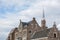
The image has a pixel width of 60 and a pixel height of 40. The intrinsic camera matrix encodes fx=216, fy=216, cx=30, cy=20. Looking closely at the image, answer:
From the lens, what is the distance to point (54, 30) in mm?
79500

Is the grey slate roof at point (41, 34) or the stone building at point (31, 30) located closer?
the grey slate roof at point (41, 34)

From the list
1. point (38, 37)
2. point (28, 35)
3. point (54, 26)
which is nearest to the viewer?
point (54, 26)

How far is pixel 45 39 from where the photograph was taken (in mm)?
79875

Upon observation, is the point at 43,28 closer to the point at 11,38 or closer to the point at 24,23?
the point at 24,23

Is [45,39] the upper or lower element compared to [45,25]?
lower

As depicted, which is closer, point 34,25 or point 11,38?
point 34,25

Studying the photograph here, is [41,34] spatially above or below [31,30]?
below

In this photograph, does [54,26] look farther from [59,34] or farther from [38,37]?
[38,37]

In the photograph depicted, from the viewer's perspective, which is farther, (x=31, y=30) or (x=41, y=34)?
(x=31, y=30)

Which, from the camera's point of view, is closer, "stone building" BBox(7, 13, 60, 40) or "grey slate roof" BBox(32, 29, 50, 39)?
"grey slate roof" BBox(32, 29, 50, 39)

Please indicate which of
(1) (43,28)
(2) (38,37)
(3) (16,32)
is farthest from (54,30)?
(3) (16,32)

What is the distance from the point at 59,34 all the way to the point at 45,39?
5.54 meters

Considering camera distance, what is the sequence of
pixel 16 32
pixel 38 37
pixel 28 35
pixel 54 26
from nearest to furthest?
pixel 54 26 → pixel 38 37 → pixel 28 35 → pixel 16 32

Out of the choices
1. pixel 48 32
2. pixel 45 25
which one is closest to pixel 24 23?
pixel 45 25
